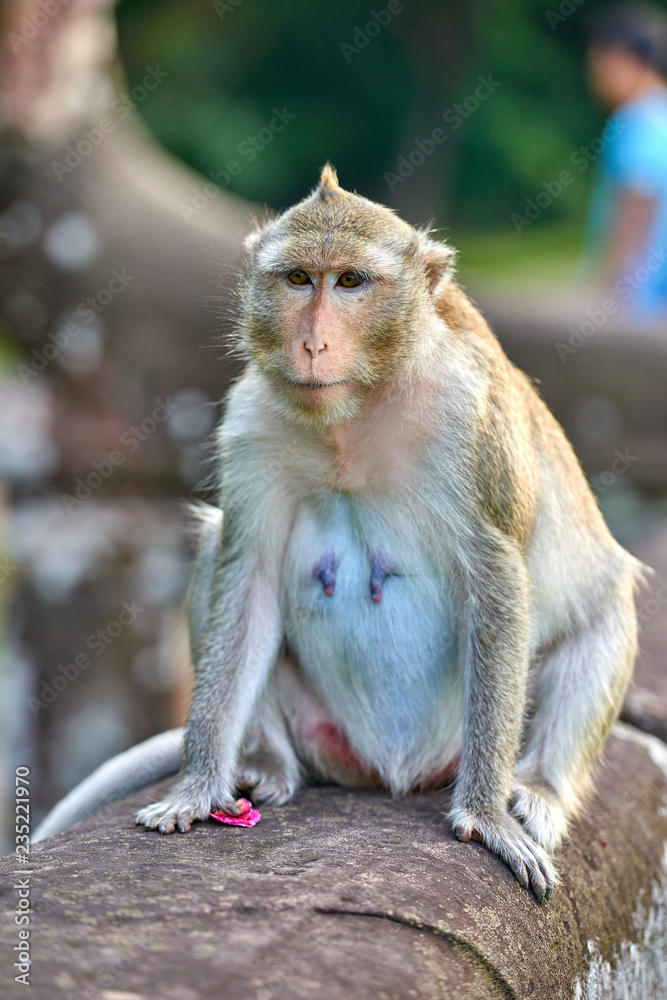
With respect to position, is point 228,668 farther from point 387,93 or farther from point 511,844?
point 387,93

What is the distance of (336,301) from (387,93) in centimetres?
1825

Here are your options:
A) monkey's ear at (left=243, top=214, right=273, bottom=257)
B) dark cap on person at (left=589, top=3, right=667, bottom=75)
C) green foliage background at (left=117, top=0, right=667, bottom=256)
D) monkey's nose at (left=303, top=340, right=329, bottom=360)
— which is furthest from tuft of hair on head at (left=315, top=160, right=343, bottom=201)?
green foliage background at (left=117, top=0, right=667, bottom=256)

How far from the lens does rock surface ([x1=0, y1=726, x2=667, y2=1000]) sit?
1891 mm

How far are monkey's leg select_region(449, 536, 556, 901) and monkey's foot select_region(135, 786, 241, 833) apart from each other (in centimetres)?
60

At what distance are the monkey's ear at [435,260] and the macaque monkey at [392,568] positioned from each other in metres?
0.01

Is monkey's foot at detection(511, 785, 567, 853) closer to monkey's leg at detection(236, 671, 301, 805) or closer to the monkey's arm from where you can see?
monkey's leg at detection(236, 671, 301, 805)

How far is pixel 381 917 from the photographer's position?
222 cm

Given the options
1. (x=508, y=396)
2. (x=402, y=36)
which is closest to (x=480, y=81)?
(x=402, y=36)

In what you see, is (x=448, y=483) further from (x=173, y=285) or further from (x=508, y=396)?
(x=173, y=285)

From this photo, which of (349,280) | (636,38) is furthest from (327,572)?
(636,38)

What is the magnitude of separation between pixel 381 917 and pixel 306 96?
63.5ft

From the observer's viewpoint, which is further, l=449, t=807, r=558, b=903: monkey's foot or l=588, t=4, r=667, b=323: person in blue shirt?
l=588, t=4, r=667, b=323: person in blue shirt

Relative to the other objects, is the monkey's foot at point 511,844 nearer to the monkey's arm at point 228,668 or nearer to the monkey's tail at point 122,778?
the monkey's arm at point 228,668

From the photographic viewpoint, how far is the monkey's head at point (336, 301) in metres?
2.84
